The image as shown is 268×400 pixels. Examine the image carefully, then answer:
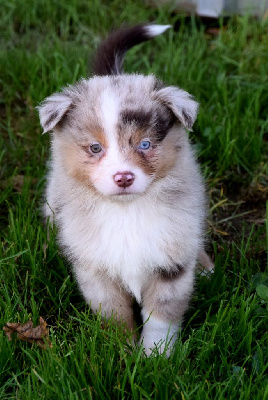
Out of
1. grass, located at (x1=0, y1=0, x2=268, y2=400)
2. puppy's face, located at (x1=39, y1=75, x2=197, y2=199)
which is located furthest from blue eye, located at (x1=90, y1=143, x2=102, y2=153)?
grass, located at (x1=0, y1=0, x2=268, y2=400)

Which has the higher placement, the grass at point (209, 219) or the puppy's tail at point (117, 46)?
the puppy's tail at point (117, 46)

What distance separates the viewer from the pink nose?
2506mm

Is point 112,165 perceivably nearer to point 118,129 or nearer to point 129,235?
point 118,129

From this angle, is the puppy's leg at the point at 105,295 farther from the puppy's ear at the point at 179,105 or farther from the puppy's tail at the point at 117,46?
the puppy's tail at the point at 117,46

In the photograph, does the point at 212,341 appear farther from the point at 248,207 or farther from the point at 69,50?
the point at 69,50

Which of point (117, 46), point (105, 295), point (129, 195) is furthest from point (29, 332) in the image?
point (117, 46)

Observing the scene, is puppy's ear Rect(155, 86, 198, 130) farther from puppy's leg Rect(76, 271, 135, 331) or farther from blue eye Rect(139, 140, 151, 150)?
puppy's leg Rect(76, 271, 135, 331)

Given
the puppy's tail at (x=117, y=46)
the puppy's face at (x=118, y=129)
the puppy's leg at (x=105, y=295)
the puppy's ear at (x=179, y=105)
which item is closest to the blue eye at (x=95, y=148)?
the puppy's face at (x=118, y=129)

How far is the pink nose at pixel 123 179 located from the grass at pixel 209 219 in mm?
663

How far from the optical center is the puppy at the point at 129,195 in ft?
8.49

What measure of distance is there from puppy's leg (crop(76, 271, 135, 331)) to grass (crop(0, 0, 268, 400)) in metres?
0.07

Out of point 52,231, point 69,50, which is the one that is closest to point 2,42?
point 69,50

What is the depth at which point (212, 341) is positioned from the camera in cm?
273

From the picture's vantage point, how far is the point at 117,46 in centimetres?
343
